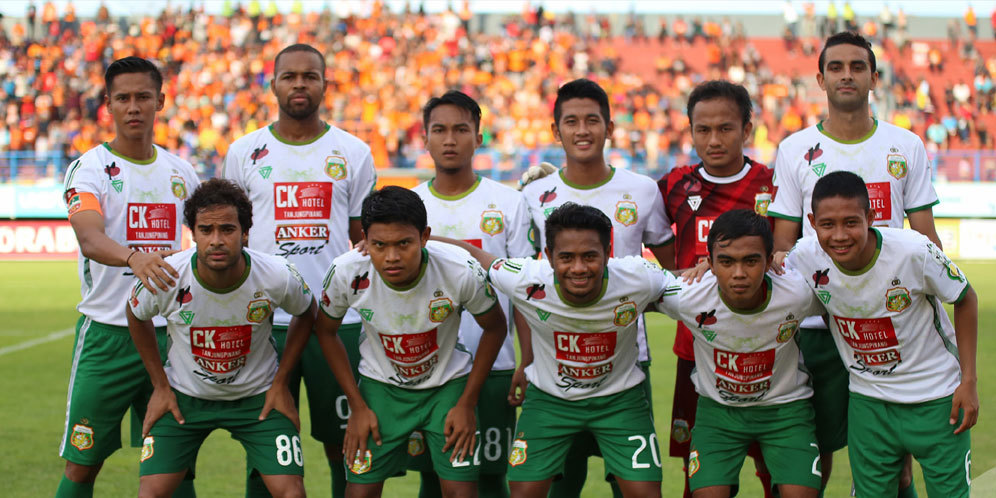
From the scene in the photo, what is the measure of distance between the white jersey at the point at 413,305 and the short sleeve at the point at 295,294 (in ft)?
0.35

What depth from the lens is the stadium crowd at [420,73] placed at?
81.7 feet

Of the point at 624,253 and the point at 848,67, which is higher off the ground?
the point at 848,67

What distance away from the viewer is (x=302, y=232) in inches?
183

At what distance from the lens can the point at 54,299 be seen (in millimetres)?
13914

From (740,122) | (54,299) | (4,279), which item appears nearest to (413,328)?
(740,122)

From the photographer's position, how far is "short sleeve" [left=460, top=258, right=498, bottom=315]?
4.21 m

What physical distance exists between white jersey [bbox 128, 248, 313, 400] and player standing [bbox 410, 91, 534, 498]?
87 cm

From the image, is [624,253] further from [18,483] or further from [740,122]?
[18,483]

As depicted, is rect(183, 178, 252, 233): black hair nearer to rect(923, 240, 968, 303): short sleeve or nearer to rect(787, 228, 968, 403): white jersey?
rect(787, 228, 968, 403): white jersey

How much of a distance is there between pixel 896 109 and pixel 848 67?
25742 mm

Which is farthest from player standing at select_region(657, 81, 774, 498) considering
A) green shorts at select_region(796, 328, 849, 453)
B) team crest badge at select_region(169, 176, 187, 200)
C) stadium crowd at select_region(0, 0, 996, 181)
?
stadium crowd at select_region(0, 0, 996, 181)

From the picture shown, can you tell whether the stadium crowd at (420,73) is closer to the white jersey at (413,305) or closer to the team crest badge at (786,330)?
the white jersey at (413,305)

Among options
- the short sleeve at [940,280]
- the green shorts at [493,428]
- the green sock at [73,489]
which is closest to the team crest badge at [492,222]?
the green shorts at [493,428]

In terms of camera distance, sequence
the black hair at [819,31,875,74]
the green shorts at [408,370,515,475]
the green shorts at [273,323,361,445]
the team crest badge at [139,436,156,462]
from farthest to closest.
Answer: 1. the green shorts at [273,323,361,445]
2. the green shorts at [408,370,515,475]
3. the black hair at [819,31,875,74]
4. the team crest badge at [139,436,156,462]
